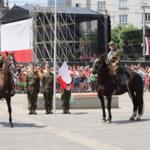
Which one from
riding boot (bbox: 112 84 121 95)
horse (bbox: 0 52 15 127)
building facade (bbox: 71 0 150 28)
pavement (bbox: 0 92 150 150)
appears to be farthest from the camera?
building facade (bbox: 71 0 150 28)

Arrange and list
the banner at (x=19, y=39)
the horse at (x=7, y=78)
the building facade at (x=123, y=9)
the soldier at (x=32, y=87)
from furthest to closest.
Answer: the building facade at (x=123, y=9), the banner at (x=19, y=39), the soldier at (x=32, y=87), the horse at (x=7, y=78)

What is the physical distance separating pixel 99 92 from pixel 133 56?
4021cm

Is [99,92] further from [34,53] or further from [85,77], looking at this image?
[34,53]

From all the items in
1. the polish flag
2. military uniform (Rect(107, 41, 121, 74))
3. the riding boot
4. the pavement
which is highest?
military uniform (Rect(107, 41, 121, 74))

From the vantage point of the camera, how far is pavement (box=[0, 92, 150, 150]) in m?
13.8

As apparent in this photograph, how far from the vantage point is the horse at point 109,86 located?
1923 cm

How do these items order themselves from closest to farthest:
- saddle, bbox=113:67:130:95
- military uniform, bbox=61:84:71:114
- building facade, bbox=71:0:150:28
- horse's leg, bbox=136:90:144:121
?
saddle, bbox=113:67:130:95 → horse's leg, bbox=136:90:144:121 → military uniform, bbox=61:84:71:114 → building facade, bbox=71:0:150:28

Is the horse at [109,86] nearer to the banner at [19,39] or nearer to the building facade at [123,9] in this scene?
the banner at [19,39]

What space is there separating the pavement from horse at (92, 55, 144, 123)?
0.44 metres

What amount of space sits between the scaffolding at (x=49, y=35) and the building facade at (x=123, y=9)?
69594 mm

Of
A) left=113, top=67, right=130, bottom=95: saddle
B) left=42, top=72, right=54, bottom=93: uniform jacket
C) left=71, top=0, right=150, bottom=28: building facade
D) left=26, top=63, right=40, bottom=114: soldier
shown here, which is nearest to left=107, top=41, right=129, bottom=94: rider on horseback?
left=113, top=67, right=130, bottom=95: saddle

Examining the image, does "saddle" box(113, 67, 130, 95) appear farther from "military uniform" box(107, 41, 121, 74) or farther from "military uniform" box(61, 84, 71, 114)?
"military uniform" box(61, 84, 71, 114)

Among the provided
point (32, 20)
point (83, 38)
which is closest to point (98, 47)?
point (83, 38)

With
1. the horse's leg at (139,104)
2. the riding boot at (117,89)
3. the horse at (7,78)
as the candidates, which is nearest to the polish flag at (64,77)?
the riding boot at (117,89)
